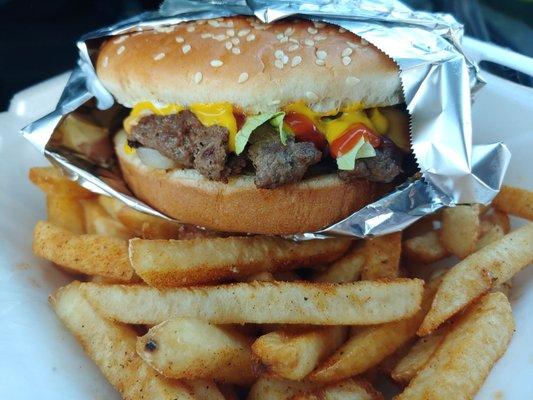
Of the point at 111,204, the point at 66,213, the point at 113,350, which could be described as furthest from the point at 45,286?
the point at 113,350

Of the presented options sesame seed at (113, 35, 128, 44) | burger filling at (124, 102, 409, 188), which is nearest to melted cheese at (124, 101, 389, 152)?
burger filling at (124, 102, 409, 188)

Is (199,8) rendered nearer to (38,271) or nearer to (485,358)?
(38,271)

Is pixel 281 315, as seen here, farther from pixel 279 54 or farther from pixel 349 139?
pixel 279 54

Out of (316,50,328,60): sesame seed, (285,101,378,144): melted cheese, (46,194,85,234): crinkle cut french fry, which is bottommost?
(46,194,85,234): crinkle cut french fry

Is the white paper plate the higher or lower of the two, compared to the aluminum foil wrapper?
lower

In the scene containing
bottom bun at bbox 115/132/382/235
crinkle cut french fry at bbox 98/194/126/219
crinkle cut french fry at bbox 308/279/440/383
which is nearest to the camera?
crinkle cut french fry at bbox 308/279/440/383

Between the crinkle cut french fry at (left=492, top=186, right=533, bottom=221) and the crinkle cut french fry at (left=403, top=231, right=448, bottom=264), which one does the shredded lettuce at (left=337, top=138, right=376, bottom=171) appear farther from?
the crinkle cut french fry at (left=492, top=186, right=533, bottom=221)
